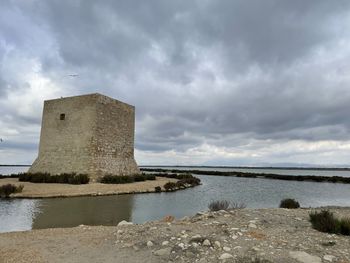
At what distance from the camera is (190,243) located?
6.20 meters

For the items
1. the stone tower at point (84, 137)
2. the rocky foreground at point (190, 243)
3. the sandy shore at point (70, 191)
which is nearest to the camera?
the rocky foreground at point (190, 243)

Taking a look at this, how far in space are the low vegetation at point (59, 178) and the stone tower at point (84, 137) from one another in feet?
2.48

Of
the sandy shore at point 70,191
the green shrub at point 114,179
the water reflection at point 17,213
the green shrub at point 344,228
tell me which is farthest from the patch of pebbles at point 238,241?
the green shrub at point 114,179

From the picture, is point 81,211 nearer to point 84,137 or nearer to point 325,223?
point 325,223

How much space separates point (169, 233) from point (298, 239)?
2735 mm

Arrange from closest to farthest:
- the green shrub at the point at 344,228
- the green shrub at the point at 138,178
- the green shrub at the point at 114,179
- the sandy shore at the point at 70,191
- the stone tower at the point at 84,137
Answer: the green shrub at the point at 344,228, the sandy shore at the point at 70,191, the green shrub at the point at 114,179, the stone tower at the point at 84,137, the green shrub at the point at 138,178

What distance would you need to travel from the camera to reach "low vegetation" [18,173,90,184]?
72.1 feet

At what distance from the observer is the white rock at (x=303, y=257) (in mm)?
5234

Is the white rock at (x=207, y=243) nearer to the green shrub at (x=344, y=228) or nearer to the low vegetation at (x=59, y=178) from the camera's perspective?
the green shrub at (x=344, y=228)

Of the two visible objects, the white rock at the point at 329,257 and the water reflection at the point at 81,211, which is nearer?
the white rock at the point at 329,257

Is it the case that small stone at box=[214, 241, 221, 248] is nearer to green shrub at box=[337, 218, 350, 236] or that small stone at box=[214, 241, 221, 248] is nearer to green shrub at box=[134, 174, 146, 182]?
green shrub at box=[337, 218, 350, 236]

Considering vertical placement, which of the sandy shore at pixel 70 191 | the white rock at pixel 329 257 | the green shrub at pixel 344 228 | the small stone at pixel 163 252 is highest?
the sandy shore at pixel 70 191

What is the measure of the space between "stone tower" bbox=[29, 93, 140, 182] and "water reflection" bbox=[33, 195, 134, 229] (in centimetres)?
705

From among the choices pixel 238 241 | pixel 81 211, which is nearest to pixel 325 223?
pixel 238 241
